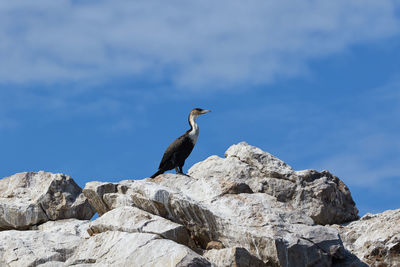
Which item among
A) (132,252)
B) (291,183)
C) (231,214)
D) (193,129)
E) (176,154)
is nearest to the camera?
(132,252)

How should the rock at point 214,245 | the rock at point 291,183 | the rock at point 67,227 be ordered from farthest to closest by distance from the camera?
1. the rock at point 291,183
2. the rock at point 67,227
3. the rock at point 214,245

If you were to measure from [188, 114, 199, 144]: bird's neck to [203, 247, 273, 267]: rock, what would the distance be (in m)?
8.69

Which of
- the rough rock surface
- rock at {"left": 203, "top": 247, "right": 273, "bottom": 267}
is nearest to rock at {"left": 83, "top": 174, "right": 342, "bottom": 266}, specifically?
the rough rock surface

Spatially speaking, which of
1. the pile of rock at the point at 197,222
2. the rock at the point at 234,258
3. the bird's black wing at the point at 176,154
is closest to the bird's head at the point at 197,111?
the bird's black wing at the point at 176,154

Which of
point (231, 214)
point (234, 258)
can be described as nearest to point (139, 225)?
point (231, 214)

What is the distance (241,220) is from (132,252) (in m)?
2.52

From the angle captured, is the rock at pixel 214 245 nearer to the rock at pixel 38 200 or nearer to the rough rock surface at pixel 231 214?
the rough rock surface at pixel 231 214

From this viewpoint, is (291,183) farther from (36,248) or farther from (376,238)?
(36,248)

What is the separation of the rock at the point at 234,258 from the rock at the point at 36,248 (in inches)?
148

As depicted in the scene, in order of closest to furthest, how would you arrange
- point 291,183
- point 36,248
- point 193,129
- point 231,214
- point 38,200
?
point 231,214, point 36,248, point 38,200, point 291,183, point 193,129

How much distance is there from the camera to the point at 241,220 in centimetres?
1540

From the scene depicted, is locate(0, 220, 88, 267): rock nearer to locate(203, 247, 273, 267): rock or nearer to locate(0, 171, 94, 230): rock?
locate(0, 171, 94, 230): rock

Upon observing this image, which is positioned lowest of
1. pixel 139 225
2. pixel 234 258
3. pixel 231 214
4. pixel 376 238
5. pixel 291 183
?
pixel 234 258

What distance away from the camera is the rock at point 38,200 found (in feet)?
68.9
